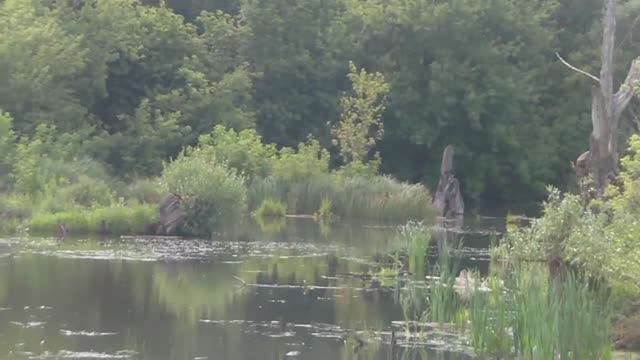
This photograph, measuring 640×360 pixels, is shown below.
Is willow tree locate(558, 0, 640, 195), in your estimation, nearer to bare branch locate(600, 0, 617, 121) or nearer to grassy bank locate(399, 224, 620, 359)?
bare branch locate(600, 0, 617, 121)

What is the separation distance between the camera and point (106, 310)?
1772 centimetres

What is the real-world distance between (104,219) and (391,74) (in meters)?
21.5

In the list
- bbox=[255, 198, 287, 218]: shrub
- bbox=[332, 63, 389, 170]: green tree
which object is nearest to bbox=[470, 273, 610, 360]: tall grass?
bbox=[255, 198, 287, 218]: shrub

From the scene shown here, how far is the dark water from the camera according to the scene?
15211 mm

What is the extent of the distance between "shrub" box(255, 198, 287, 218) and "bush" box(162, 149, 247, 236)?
8.02 metres

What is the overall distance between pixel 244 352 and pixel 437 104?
3465cm

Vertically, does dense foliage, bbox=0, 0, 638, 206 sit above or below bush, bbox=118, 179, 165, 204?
above

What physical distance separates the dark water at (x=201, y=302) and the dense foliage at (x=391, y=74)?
18313 mm

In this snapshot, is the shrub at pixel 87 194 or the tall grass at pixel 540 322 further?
the shrub at pixel 87 194

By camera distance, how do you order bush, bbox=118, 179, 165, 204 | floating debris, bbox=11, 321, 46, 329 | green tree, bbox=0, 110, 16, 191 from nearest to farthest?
floating debris, bbox=11, 321, 46, 329
green tree, bbox=0, 110, 16, 191
bush, bbox=118, 179, 165, 204

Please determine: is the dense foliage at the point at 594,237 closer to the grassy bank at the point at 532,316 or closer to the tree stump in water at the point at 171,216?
the grassy bank at the point at 532,316

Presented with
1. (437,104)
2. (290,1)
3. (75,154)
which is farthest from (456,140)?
(75,154)

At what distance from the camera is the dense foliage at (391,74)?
45156 millimetres

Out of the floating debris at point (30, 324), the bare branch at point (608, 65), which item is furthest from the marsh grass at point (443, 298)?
the bare branch at point (608, 65)
